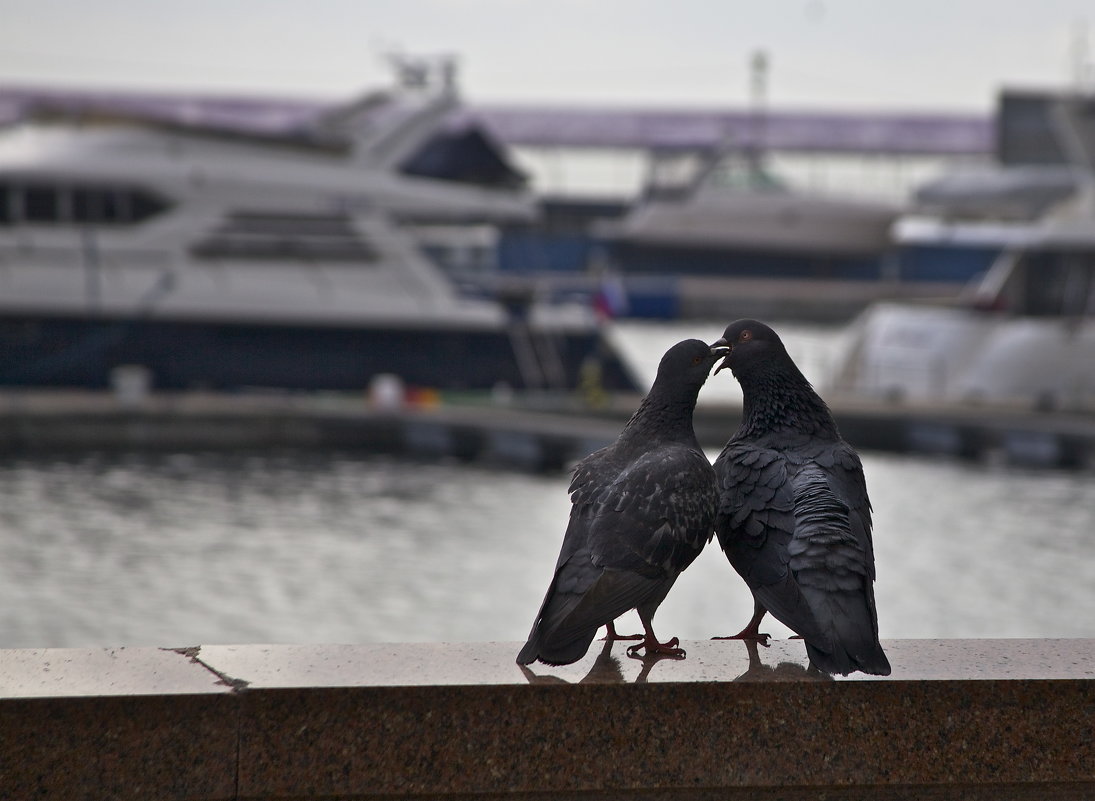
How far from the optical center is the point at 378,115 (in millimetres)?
37562

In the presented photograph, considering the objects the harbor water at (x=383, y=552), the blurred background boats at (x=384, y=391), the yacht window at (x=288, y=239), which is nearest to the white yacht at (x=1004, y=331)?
the blurred background boats at (x=384, y=391)

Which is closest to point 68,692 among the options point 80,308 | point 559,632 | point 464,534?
point 559,632

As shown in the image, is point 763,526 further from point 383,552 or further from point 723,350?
point 383,552

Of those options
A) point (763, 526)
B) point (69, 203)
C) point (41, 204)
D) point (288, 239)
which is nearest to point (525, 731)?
point (763, 526)

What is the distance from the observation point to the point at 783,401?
5215 millimetres

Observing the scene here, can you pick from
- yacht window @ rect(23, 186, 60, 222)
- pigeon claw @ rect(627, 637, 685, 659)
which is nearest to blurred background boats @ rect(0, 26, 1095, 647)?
yacht window @ rect(23, 186, 60, 222)

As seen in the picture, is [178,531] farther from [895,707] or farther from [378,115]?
[895,707]

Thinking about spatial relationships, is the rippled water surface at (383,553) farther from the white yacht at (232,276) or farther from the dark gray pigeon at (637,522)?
the dark gray pigeon at (637,522)

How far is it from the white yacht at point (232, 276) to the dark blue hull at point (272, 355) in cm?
4

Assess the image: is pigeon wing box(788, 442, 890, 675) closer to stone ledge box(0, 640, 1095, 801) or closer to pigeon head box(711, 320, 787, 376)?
stone ledge box(0, 640, 1095, 801)

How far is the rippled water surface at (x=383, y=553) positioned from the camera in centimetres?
1789

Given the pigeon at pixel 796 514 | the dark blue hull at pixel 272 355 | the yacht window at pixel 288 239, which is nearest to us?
the pigeon at pixel 796 514

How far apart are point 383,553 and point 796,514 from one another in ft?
56.9

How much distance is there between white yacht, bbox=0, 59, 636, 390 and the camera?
32281 millimetres
